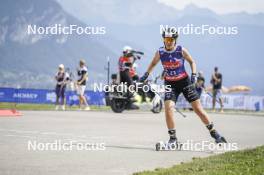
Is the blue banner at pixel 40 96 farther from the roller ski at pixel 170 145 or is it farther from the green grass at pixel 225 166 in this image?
the green grass at pixel 225 166

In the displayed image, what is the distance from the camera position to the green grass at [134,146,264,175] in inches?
298

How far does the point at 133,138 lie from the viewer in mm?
13406

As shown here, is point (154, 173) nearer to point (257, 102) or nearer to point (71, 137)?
point (71, 137)

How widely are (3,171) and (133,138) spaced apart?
581 centimetres

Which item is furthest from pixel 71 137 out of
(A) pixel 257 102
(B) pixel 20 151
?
(A) pixel 257 102
